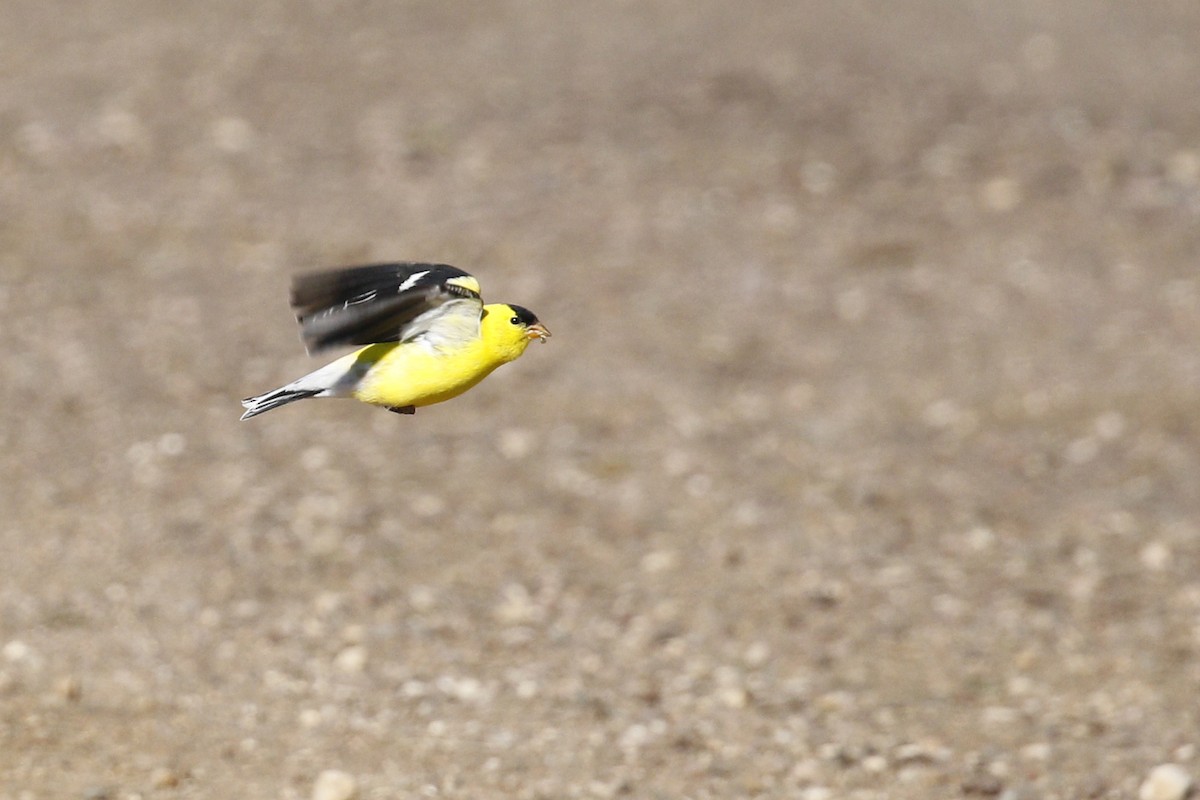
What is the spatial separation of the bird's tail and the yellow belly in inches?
4.2

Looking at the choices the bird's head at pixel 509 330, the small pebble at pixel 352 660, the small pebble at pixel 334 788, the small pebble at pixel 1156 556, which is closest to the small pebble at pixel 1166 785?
the small pebble at pixel 1156 556

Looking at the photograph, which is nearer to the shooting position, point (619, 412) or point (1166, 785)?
point (1166, 785)

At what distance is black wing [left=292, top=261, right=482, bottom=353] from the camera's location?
10.9ft

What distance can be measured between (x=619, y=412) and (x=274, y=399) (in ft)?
17.2

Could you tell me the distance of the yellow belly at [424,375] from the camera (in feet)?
11.3

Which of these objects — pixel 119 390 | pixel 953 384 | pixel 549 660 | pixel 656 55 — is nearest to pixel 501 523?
pixel 549 660

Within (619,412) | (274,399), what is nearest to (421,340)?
(274,399)

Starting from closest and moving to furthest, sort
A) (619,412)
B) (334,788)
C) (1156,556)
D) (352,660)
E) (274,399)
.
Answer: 1. (274,399)
2. (334,788)
3. (352,660)
4. (1156,556)
5. (619,412)

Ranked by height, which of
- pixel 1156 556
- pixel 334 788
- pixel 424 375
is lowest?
pixel 334 788

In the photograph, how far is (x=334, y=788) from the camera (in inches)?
203

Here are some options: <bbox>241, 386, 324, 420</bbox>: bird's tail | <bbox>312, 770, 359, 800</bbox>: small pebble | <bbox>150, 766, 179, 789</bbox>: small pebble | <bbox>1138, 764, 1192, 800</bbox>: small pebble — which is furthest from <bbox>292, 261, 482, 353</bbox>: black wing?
<bbox>1138, 764, 1192, 800</bbox>: small pebble

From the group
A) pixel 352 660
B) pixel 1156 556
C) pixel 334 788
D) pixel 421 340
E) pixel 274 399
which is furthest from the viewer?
pixel 1156 556

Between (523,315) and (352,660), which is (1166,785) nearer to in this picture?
(352,660)

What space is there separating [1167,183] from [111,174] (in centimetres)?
692
